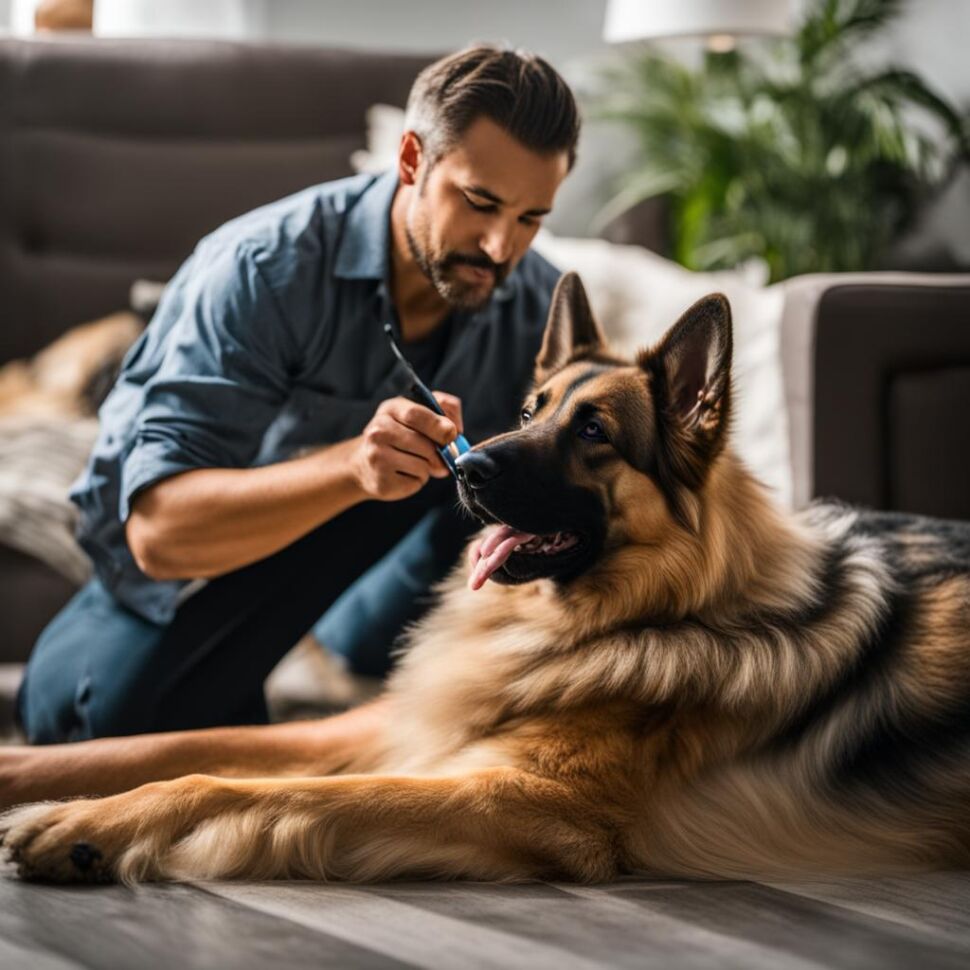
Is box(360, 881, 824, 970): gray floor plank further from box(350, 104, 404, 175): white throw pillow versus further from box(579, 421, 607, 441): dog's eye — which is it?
box(350, 104, 404, 175): white throw pillow

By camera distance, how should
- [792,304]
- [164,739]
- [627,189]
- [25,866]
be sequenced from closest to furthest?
[25,866] → [164,739] → [792,304] → [627,189]

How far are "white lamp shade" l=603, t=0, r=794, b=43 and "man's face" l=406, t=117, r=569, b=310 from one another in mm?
1957

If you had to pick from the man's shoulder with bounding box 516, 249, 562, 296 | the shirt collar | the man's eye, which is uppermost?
the man's eye

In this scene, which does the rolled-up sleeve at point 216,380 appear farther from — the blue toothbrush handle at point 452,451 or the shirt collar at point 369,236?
the blue toothbrush handle at point 452,451

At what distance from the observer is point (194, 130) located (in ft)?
11.0

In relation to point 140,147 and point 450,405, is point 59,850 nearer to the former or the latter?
point 450,405

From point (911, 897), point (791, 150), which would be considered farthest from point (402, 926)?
point (791, 150)

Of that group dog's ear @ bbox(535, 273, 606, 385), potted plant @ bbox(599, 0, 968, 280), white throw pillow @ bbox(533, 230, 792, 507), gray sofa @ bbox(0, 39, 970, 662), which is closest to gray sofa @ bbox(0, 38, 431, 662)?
gray sofa @ bbox(0, 39, 970, 662)

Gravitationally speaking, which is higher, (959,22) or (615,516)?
(959,22)

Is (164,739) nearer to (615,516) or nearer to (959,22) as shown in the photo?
(615,516)

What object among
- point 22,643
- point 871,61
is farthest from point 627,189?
point 22,643

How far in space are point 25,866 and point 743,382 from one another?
170cm

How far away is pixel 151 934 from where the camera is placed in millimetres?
1284

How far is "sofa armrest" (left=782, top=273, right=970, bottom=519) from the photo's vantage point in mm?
2398
